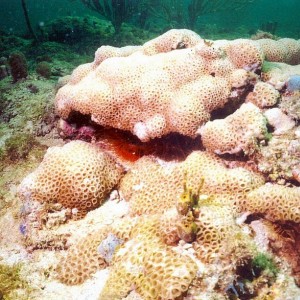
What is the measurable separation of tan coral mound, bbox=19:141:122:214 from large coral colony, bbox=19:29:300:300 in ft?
0.04

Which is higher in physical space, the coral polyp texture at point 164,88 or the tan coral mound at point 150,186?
the coral polyp texture at point 164,88

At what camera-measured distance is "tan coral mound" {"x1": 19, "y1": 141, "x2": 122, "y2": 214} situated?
344 centimetres

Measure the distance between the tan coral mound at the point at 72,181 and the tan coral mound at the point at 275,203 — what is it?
5.58ft

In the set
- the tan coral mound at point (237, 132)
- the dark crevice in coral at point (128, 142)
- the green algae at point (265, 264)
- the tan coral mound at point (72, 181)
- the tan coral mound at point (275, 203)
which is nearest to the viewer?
the green algae at point (265, 264)

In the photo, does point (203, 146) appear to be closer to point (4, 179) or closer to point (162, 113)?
point (162, 113)

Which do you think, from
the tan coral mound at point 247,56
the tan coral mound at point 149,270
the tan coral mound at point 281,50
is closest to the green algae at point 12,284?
the tan coral mound at point 149,270

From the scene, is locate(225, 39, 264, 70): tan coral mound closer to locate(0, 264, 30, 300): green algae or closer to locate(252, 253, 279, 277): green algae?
locate(252, 253, 279, 277): green algae

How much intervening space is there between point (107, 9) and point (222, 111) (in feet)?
34.4

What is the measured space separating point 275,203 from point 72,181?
229 centimetres

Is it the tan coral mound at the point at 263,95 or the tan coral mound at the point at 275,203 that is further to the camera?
the tan coral mound at the point at 263,95

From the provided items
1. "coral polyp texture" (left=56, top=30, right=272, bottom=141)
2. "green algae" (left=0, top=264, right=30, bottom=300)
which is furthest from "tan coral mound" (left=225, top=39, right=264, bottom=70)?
"green algae" (left=0, top=264, right=30, bottom=300)

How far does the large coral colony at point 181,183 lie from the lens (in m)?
2.45

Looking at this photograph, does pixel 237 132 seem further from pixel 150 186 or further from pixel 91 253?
pixel 91 253

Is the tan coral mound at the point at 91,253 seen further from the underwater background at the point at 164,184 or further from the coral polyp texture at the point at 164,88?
the coral polyp texture at the point at 164,88
